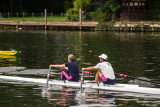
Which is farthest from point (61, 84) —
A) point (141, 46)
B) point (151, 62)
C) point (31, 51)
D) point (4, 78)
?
point (141, 46)

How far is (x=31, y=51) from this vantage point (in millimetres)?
41812

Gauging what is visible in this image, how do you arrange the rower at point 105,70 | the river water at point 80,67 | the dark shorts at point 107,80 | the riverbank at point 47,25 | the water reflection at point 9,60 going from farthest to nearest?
the riverbank at point 47,25
the water reflection at point 9,60
the dark shorts at point 107,80
the rower at point 105,70
the river water at point 80,67

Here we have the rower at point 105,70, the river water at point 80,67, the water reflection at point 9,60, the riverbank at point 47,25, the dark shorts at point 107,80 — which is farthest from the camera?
the riverbank at point 47,25

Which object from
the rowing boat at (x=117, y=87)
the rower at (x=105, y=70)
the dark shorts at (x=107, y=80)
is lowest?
the rowing boat at (x=117, y=87)

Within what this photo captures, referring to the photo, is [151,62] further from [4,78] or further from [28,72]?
[4,78]

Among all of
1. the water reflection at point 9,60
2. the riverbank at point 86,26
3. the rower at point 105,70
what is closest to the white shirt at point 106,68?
the rower at point 105,70

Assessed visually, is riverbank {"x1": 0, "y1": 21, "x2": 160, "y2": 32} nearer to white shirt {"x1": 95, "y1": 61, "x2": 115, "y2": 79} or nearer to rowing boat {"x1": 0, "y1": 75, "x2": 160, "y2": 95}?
rowing boat {"x1": 0, "y1": 75, "x2": 160, "y2": 95}

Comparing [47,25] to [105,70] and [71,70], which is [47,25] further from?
[105,70]

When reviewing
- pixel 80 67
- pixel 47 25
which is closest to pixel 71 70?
pixel 80 67

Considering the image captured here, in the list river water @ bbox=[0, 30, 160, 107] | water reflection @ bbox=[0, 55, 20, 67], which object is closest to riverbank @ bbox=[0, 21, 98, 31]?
river water @ bbox=[0, 30, 160, 107]

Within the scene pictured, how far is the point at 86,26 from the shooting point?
245 feet

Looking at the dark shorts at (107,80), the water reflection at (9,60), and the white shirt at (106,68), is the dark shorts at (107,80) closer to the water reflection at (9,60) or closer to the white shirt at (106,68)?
the white shirt at (106,68)

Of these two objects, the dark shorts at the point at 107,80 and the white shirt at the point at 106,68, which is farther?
the dark shorts at the point at 107,80

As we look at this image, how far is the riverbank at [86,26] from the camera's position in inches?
2810
